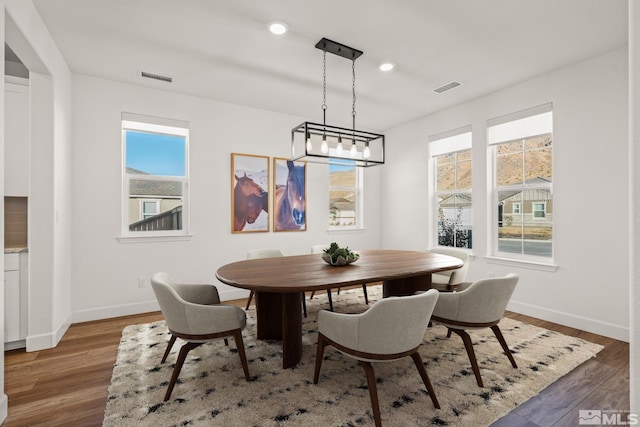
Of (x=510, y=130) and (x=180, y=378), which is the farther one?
(x=510, y=130)

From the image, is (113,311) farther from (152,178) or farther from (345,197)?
(345,197)

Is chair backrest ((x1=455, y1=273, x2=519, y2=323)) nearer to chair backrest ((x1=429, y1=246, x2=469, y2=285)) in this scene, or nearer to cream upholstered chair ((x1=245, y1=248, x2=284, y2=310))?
chair backrest ((x1=429, y1=246, x2=469, y2=285))

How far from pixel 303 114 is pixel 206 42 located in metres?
2.17

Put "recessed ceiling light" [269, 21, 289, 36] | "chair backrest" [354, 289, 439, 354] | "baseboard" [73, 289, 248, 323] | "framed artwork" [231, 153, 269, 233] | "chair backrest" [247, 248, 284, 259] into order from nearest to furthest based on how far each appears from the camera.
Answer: "chair backrest" [354, 289, 439, 354] → "recessed ceiling light" [269, 21, 289, 36] → "baseboard" [73, 289, 248, 323] → "chair backrest" [247, 248, 284, 259] → "framed artwork" [231, 153, 269, 233]

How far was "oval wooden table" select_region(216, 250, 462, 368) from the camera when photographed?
212 centimetres

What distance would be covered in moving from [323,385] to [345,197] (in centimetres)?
377

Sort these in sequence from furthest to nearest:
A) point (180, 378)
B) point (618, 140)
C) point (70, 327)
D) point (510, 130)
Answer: point (510, 130), point (70, 327), point (618, 140), point (180, 378)

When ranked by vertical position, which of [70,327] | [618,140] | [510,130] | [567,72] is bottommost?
[70,327]

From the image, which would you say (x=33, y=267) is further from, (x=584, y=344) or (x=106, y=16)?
(x=584, y=344)

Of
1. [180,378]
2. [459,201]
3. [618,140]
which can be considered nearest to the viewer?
[180,378]

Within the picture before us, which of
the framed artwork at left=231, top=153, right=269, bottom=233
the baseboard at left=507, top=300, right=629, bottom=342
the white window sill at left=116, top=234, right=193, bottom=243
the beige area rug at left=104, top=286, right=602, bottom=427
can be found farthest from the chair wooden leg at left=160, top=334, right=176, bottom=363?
the baseboard at left=507, top=300, right=629, bottom=342

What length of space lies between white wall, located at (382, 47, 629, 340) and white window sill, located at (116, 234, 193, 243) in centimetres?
392

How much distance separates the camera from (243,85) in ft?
12.3

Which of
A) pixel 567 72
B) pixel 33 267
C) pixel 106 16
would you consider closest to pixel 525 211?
pixel 567 72
